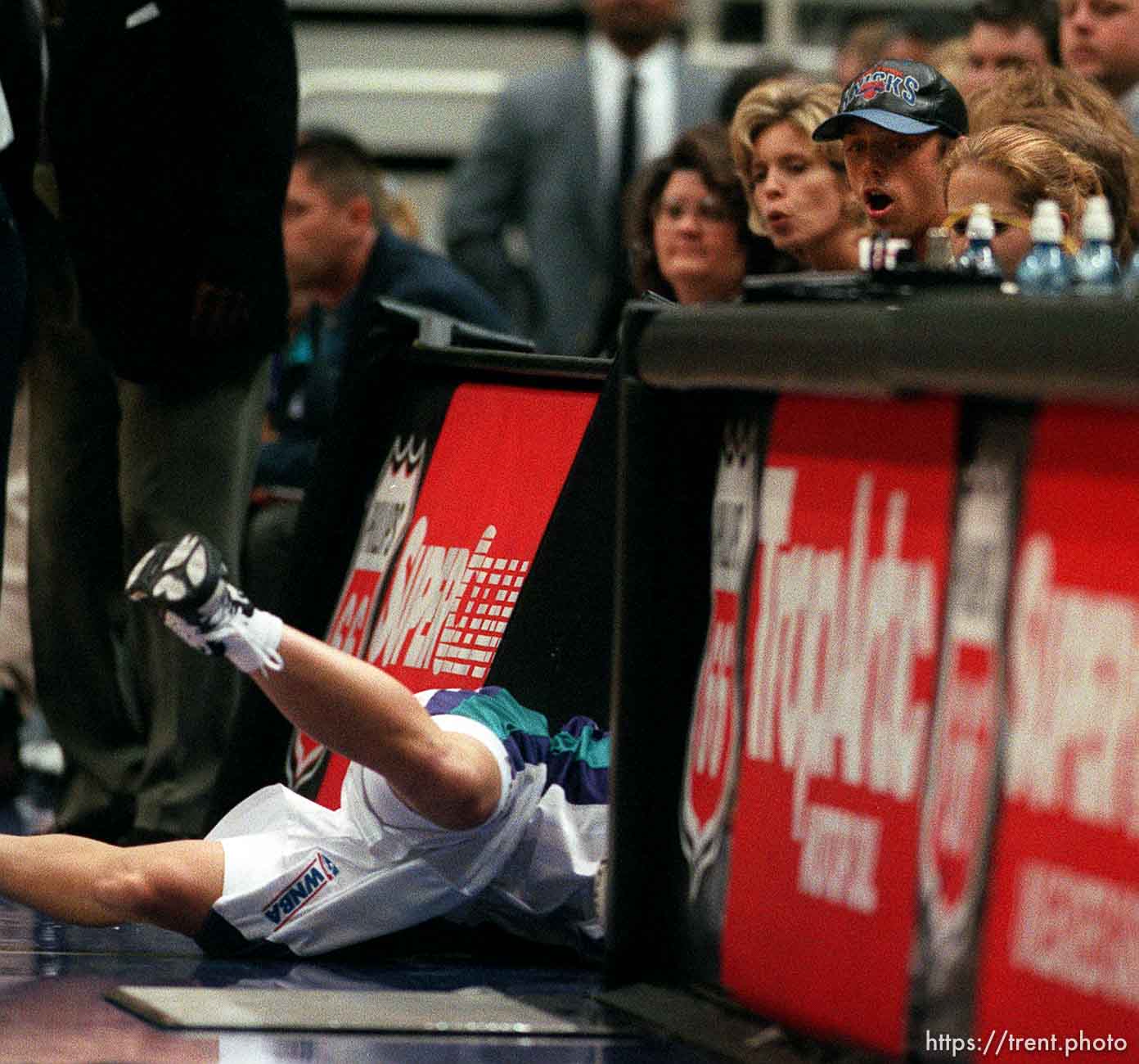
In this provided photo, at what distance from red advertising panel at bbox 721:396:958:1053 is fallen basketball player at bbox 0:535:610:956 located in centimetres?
64

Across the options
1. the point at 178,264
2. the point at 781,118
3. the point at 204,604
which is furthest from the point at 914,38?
the point at 204,604

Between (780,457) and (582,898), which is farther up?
(780,457)

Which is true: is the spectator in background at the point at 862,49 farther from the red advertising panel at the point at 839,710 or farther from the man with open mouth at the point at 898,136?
the red advertising panel at the point at 839,710

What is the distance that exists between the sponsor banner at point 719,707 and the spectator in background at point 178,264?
177 centimetres

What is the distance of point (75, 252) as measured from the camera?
197 inches

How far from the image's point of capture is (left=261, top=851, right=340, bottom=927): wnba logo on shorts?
3.77 metres

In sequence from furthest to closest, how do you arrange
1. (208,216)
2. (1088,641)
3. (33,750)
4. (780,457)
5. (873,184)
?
(33,750)
(208,216)
(873,184)
(780,457)
(1088,641)

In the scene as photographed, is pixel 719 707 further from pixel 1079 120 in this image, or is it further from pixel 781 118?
pixel 781 118

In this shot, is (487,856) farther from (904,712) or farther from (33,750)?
(33,750)

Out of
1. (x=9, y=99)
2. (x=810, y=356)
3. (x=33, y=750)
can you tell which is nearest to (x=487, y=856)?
(x=810, y=356)

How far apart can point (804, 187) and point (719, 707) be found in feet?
6.78

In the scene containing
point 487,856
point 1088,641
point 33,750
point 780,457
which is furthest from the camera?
point 33,750

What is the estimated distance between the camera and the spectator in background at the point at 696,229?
17.9 feet

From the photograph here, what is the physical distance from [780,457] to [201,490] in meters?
2.15
